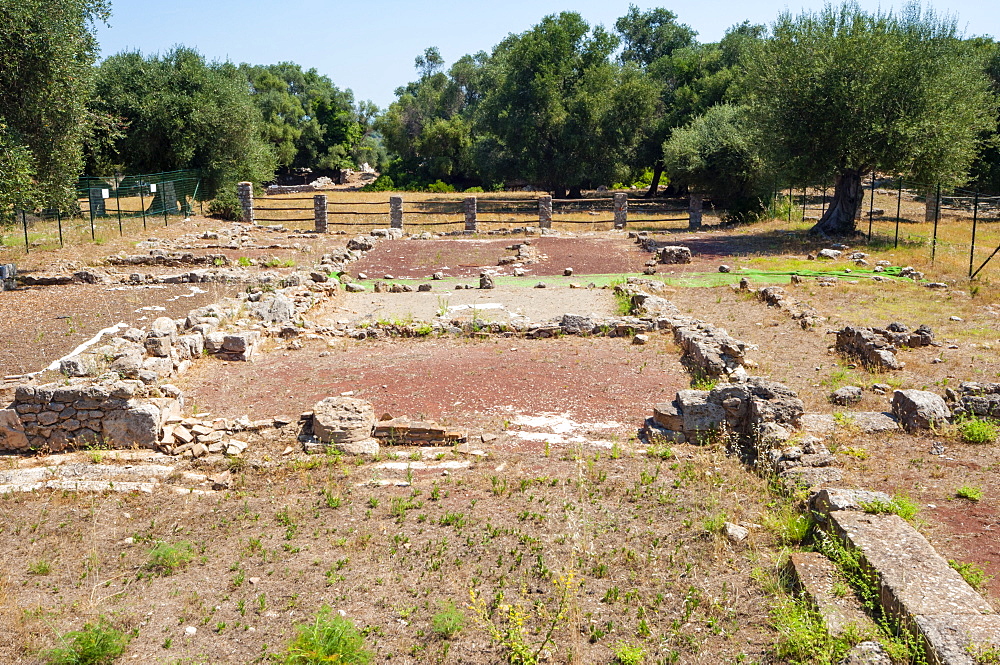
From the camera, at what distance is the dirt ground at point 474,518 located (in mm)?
5934

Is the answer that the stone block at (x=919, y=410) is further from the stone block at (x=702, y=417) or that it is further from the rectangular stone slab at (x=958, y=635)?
the rectangular stone slab at (x=958, y=635)

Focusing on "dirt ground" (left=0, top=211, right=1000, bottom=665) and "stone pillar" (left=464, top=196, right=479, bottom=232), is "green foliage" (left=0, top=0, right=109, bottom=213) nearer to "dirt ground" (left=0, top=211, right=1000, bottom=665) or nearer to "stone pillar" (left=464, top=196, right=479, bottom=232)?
"dirt ground" (left=0, top=211, right=1000, bottom=665)

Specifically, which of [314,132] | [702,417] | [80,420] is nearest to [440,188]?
[314,132]

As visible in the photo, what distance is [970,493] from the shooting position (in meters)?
7.75

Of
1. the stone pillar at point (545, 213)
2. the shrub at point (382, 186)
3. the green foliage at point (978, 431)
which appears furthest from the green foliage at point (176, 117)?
the green foliage at point (978, 431)

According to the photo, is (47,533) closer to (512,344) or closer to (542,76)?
(512,344)

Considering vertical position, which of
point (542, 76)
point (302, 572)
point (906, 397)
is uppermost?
point (542, 76)

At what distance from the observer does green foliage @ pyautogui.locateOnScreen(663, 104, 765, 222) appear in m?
33.3

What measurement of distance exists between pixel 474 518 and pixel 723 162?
2970 centimetres

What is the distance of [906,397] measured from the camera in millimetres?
9797

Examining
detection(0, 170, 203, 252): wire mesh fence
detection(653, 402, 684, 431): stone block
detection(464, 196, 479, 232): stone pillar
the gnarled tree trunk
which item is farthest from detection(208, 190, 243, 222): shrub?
detection(653, 402, 684, 431): stone block

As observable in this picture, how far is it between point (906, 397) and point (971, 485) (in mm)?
1903

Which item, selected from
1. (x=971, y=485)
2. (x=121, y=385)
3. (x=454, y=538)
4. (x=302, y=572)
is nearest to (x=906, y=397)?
(x=971, y=485)

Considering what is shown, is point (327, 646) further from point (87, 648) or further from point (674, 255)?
point (674, 255)
